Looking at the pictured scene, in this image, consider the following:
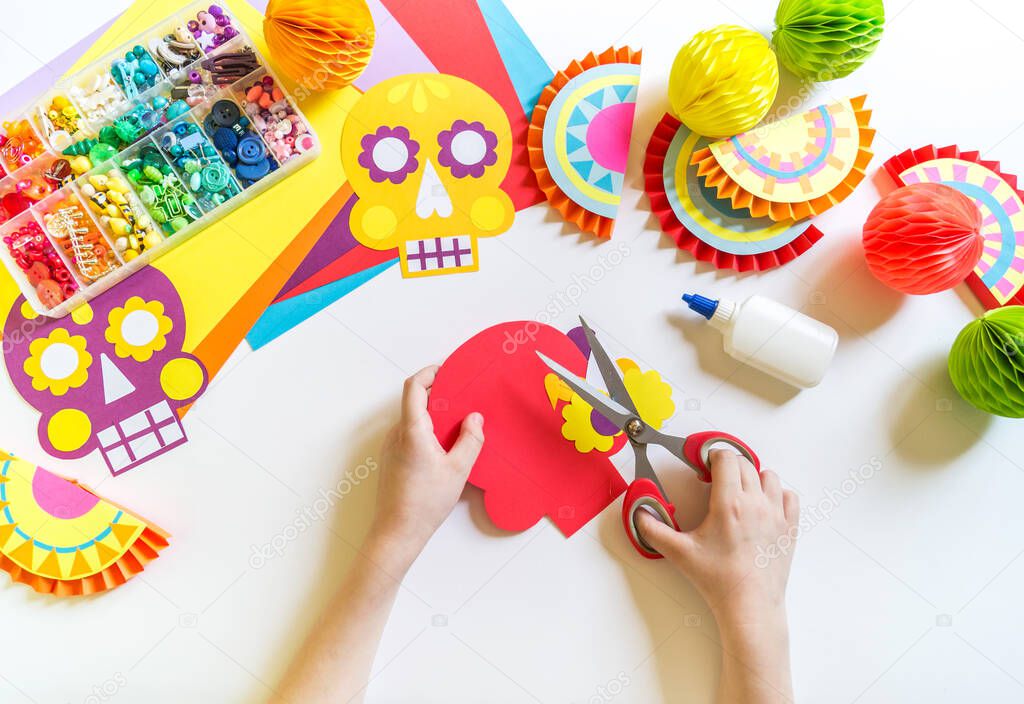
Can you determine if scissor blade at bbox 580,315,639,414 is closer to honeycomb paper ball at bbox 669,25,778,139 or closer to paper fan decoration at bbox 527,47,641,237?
paper fan decoration at bbox 527,47,641,237

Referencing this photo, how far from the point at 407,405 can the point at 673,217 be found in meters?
0.46

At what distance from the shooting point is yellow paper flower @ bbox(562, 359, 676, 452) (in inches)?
38.1

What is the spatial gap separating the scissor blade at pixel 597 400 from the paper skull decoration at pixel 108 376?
0.51m

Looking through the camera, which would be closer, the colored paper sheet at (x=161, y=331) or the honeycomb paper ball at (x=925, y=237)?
the honeycomb paper ball at (x=925, y=237)

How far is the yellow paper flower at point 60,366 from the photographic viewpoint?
983mm

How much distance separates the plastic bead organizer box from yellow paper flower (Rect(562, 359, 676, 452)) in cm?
53

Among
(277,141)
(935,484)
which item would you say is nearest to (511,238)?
(277,141)

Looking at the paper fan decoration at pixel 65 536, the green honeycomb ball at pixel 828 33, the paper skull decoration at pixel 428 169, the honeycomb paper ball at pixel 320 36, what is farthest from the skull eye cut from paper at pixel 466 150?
the paper fan decoration at pixel 65 536

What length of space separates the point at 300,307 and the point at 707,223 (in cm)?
59

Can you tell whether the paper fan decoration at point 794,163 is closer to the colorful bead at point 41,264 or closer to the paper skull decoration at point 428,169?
the paper skull decoration at point 428,169

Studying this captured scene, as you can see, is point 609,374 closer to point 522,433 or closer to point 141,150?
point 522,433

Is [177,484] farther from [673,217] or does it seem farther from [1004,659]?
[1004,659]

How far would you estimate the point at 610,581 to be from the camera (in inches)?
38.4

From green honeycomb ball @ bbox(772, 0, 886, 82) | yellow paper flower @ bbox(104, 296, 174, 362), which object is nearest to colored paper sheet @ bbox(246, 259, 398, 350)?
yellow paper flower @ bbox(104, 296, 174, 362)
